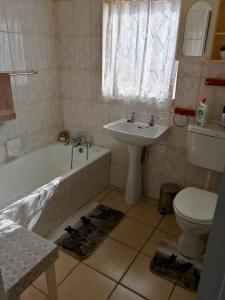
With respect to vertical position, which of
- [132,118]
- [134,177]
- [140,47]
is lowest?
[134,177]

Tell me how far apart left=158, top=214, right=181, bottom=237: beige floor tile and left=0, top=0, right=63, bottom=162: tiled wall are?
62.7 inches

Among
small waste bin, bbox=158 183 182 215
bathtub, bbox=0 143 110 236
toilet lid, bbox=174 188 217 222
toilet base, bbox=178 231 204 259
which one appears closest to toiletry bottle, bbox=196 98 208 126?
toilet lid, bbox=174 188 217 222

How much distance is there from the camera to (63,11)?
2457 mm

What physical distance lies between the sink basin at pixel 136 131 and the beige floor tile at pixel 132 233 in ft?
2.52

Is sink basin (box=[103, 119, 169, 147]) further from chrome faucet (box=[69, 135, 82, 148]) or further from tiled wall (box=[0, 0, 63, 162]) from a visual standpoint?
tiled wall (box=[0, 0, 63, 162])

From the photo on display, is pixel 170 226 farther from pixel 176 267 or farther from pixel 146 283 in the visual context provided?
pixel 146 283

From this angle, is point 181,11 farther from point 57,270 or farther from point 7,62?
point 57,270

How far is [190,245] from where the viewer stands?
1853mm

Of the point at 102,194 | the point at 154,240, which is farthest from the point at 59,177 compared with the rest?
the point at 154,240

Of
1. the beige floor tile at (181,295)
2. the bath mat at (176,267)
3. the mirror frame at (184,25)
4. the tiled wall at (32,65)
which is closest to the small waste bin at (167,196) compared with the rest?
the bath mat at (176,267)

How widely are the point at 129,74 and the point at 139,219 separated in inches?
55.3

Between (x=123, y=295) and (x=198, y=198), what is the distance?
0.87m

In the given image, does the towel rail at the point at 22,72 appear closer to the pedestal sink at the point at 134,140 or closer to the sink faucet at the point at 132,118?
the pedestal sink at the point at 134,140

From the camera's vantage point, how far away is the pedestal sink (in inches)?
81.3
